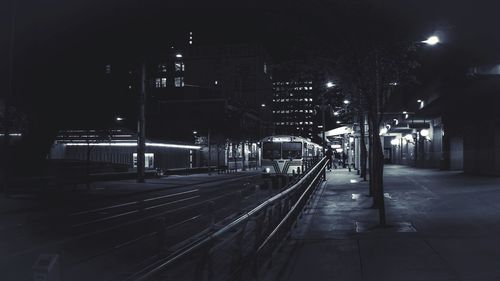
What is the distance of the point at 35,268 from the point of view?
2.77 meters

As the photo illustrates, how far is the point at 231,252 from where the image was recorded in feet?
19.5

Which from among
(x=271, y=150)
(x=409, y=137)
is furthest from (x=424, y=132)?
(x=271, y=150)

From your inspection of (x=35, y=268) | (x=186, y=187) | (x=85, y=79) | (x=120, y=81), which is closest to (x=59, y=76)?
(x=85, y=79)

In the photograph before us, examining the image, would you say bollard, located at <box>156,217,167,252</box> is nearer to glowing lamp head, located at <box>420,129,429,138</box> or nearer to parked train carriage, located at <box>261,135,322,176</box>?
parked train carriage, located at <box>261,135,322,176</box>

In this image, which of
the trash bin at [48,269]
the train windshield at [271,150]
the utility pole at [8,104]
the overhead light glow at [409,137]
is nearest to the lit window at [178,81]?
the overhead light glow at [409,137]

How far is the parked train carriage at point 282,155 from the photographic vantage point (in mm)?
33938

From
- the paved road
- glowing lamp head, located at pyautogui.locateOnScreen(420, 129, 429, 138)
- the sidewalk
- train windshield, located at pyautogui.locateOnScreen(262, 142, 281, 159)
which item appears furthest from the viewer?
glowing lamp head, located at pyautogui.locateOnScreen(420, 129, 429, 138)

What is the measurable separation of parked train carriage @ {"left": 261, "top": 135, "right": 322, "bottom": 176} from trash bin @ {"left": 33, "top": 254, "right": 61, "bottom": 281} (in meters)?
31.1

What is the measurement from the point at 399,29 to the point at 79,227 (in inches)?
400

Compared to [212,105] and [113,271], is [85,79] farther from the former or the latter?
[212,105]

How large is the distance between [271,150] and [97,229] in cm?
2092

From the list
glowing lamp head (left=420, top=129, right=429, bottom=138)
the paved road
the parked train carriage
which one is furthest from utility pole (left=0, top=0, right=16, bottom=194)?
glowing lamp head (left=420, top=129, right=429, bottom=138)

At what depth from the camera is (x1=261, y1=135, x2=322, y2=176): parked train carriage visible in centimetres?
3394

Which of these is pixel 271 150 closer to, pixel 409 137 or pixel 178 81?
pixel 409 137
